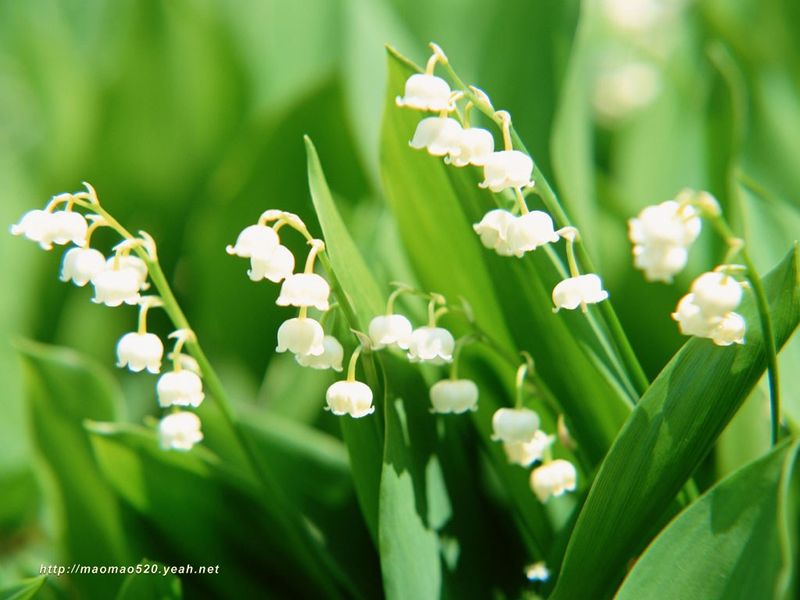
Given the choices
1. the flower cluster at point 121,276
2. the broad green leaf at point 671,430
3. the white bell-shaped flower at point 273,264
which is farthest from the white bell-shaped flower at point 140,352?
the broad green leaf at point 671,430

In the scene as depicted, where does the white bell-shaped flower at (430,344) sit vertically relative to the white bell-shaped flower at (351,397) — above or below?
above

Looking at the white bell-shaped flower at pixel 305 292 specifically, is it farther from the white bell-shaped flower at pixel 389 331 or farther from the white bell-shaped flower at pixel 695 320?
the white bell-shaped flower at pixel 695 320

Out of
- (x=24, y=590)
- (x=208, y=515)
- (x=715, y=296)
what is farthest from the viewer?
(x=208, y=515)

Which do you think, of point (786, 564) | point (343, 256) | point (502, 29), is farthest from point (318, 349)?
point (502, 29)

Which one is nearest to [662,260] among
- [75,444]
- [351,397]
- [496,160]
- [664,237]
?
[664,237]

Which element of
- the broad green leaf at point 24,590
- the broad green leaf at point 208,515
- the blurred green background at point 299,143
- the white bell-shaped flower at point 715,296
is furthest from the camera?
the blurred green background at point 299,143

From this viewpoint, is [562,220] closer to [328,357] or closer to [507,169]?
[507,169]
